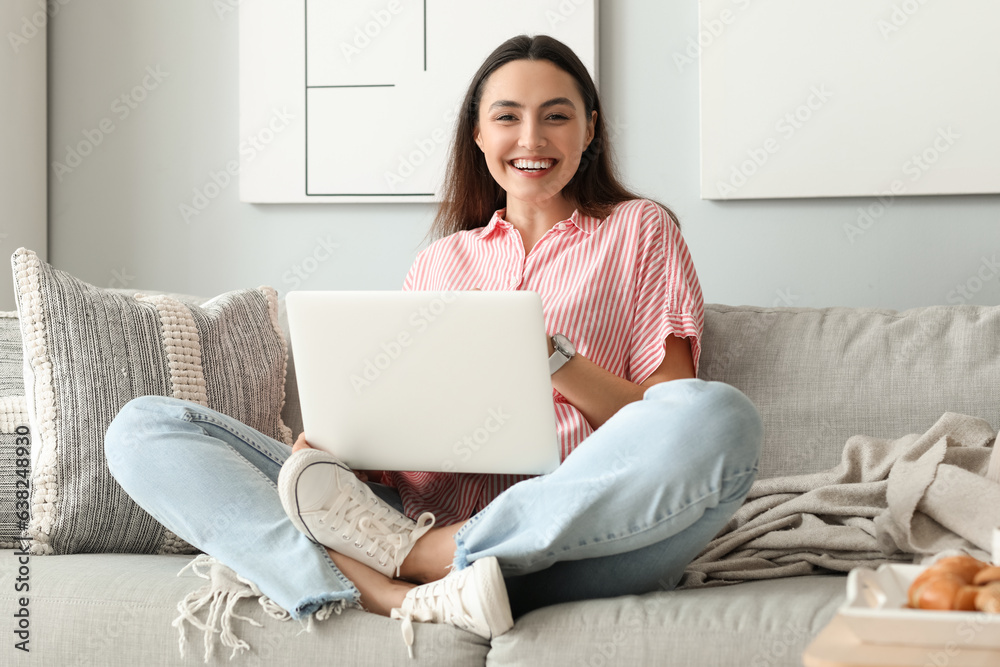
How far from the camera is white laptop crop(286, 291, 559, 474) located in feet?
3.48

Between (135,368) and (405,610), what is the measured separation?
2.14 feet

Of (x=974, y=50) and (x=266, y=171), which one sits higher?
(x=974, y=50)

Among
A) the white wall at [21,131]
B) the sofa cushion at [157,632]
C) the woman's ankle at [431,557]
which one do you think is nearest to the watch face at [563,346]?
the woman's ankle at [431,557]

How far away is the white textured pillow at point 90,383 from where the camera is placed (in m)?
1.41

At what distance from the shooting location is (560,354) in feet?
4.10

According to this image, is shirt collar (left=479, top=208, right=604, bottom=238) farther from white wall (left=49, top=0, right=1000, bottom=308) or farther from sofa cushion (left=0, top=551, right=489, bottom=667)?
sofa cushion (left=0, top=551, right=489, bottom=667)

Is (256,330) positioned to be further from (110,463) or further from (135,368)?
(110,463)

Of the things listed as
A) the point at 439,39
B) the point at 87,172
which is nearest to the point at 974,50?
the point at 439,39

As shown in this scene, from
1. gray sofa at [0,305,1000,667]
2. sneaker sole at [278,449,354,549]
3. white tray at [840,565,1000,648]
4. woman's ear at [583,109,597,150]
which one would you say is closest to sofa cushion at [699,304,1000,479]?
gray sofa at [0,305,1000,667]

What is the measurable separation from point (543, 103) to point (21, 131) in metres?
1.41

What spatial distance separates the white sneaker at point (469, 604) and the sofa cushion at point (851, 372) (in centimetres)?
65

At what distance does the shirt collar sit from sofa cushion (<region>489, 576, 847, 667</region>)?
2.21ft

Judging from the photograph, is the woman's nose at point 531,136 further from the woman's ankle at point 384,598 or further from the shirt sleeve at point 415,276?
the woman's ankle at point 384,598

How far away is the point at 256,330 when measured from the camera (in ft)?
→ 5.46
